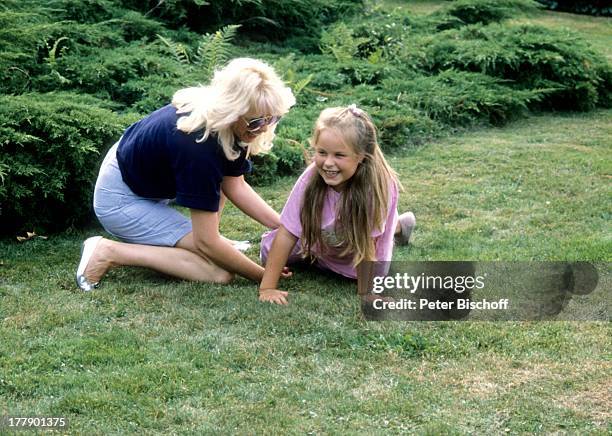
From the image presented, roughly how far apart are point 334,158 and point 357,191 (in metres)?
0.21

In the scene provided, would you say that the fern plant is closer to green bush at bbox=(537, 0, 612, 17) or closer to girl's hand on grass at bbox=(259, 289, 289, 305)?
girl's hand on grass at bbox=(259, 289, 289, 305)

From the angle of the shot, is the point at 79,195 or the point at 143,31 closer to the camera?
the point at 79,195

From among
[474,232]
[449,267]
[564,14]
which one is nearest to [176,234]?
[449,267]

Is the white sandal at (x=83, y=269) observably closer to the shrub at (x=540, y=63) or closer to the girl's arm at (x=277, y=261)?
the girl's arm at (x=277, y=261)

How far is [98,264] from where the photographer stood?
4.40 m

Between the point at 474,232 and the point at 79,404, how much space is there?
2816 millimetres

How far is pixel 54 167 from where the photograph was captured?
5.06 m

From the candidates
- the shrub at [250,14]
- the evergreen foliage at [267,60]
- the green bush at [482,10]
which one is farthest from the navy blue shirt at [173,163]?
the green bush at [482,10]

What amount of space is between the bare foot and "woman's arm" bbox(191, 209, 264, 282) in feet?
1.52

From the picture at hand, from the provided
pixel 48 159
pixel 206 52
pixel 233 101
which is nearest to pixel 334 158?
pixel 233 101

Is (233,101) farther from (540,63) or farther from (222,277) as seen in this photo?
(540,63)

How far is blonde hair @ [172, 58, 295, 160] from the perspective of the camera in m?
3.98

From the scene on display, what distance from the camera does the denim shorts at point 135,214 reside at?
179 inches

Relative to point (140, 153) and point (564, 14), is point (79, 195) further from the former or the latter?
point (564, 14)
